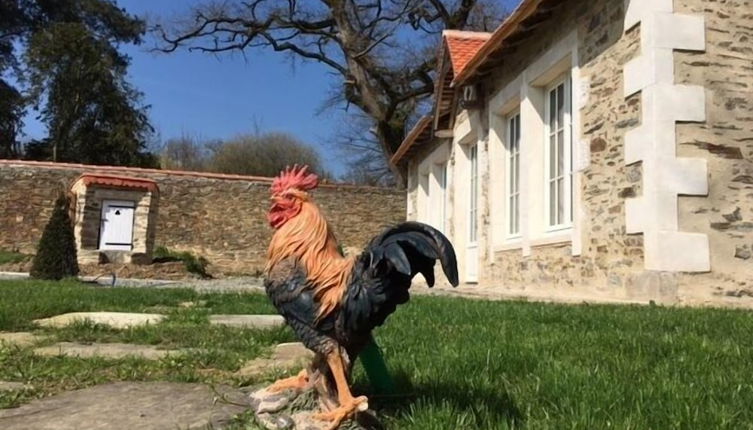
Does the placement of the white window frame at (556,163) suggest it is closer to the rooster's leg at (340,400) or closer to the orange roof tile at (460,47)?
the orange roof tile at (460,47)

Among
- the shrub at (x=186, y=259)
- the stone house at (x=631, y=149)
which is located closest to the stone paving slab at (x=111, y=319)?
the stone house at (x=631, y=149)

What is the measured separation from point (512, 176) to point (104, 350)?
28.1 feet

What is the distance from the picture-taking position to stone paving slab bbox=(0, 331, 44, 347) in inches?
169

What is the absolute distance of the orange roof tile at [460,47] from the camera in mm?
13180

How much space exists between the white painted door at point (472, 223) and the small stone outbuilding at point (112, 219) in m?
10.4

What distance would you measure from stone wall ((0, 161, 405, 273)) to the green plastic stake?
69.0 ft

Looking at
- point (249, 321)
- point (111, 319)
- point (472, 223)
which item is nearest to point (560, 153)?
point (472, 223)

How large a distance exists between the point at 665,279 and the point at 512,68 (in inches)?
210

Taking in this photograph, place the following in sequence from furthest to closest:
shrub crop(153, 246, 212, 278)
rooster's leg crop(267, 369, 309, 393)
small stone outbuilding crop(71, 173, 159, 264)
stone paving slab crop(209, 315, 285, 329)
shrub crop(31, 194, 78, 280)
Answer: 1. shrub crop(153, 246, 212, 278)
2. small stone outbuilding crop(71, 173, 159, 264)
3. shrub crop(31, 194, 78, 280)
4. stone paving slab crop(209, 315, 285, 329)
5. rooster's leg crop(267, 369, 309, 393)

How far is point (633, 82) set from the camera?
738 cm

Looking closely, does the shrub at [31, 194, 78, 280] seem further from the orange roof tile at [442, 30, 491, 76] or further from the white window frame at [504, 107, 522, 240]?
the white window frame at [504, 107, 522, 240]

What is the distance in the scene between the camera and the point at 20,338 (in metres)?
4.61

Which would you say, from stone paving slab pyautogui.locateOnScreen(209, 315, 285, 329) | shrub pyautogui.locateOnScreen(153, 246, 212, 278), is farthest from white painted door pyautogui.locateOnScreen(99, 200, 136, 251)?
stone paving slab pyautogui.locateOnScreen(209, 315, 285, 329)

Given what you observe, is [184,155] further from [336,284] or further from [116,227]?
[336,284]
